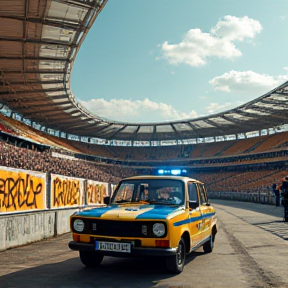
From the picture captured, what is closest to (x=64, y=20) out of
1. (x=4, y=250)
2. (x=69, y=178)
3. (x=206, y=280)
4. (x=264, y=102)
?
(x=69, y=178)

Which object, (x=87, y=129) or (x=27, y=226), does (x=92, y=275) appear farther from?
(x=87, y=129)

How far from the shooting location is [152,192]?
7.27 m

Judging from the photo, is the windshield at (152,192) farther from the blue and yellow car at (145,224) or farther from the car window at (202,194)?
the car window at (202,194)

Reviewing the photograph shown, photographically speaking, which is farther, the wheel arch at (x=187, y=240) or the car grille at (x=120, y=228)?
the wheel arch at (x=187, y=240)

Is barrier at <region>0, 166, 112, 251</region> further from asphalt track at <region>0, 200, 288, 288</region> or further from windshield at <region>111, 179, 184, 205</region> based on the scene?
windshield at <region>111, 179, 184, 205</region>

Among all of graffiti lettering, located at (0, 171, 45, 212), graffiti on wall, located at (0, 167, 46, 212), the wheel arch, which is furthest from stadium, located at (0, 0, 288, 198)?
the wheel arch

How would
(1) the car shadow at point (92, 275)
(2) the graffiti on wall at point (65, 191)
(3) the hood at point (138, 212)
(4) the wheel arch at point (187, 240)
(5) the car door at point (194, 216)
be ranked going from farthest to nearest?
(2) the graffiti on wall at point (65, 191)
(5) the car door at point (194, 216)
(4) the wheel arch at point (187, 240)
(3) the hood at point (138, 212)
(1) the car shadow at point (92, 275)

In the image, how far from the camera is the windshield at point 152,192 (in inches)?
280

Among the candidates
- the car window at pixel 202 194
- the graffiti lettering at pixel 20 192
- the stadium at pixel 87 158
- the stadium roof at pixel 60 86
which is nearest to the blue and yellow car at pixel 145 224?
the stadium at pixel 87 158

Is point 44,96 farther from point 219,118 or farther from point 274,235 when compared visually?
point 274,235

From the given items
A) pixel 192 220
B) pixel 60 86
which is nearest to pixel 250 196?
pixel 60 86

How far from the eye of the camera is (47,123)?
57.6 meters

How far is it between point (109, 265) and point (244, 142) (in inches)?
2643

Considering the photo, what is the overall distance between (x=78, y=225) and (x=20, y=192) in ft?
14.7
